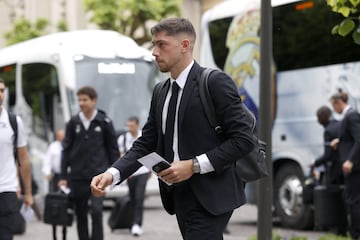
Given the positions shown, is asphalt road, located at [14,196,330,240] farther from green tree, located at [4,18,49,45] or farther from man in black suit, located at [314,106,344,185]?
green tree, located at [4,18,49,45]

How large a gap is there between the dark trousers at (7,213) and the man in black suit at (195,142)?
2497 mm

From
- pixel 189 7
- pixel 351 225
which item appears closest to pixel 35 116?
pixel 351 225

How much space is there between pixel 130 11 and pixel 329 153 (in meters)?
26.0

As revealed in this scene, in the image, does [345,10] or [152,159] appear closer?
[152,159]

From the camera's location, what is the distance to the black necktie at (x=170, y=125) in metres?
5.39

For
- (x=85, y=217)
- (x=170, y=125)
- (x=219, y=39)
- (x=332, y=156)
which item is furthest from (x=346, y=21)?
(x=219, y=39)

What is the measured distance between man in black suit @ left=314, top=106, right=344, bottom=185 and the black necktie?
7.64 meters

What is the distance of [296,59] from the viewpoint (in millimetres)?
14844

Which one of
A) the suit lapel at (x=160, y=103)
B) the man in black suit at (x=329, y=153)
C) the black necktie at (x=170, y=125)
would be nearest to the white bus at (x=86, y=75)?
the man in black suit at (x=329, y=153)

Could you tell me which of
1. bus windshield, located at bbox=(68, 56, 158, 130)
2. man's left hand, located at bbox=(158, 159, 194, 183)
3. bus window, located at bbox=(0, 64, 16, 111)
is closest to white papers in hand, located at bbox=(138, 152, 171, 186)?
man's left hand, located at bbox=(158, 159, 194, 183)

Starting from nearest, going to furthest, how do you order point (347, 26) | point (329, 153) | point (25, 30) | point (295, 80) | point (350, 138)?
point (347, 26)
point (350, 138)
point (329, 153)
point (295, 80)
point (25, 30)

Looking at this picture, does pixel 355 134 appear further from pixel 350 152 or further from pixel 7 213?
pixel 7 213

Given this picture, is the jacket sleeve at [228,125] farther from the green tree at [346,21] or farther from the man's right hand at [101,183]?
the green tree at [346,21]

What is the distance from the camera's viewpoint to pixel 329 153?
1304 centimetres
